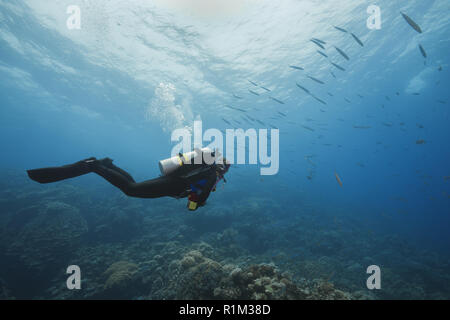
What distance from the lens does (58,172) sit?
3566 millimetres

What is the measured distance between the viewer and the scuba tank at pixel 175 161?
3.80 metres

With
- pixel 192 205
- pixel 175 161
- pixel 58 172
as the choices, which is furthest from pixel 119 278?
pixel 175 161

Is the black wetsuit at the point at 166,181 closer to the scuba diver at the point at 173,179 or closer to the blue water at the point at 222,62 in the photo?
the scuba diver at the point at 173,179

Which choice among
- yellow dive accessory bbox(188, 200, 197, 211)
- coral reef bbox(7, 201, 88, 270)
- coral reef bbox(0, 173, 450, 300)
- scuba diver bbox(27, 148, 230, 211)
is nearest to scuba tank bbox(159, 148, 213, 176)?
scuba diver bbox(27, 148, 230, 211)

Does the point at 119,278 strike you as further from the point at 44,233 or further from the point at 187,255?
the point at 44,233

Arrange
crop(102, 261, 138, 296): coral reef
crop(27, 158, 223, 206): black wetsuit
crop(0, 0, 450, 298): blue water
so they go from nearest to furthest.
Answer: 1. crop(27, 158, 223, 206): black wetsuit
2. crop(102, 261, 138, 296): coral reef
3. crop(0, 0, 450, 298): blue water

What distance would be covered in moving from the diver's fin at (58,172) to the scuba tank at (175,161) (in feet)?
4.92

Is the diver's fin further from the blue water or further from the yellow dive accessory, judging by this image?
the blue water

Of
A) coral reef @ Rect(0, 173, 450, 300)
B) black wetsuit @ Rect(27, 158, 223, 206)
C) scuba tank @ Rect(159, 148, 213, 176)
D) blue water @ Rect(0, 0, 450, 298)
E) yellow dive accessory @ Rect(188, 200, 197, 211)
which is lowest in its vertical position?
coral reef @ Rect(0, 173, 450, 300)

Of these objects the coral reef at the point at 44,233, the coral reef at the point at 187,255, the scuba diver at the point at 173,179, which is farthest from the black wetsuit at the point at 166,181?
the coral reef at the point at 44,233

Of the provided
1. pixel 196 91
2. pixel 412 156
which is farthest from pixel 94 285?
pixel 412 156

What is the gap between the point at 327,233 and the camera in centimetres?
1733

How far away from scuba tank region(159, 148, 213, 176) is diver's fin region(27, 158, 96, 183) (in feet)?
4.92

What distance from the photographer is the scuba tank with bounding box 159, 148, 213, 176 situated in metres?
3.80
